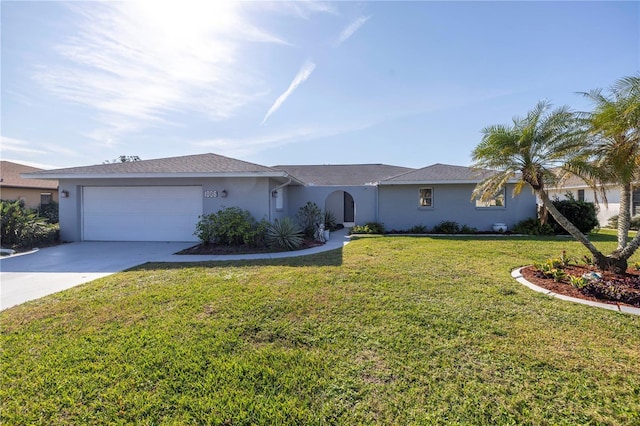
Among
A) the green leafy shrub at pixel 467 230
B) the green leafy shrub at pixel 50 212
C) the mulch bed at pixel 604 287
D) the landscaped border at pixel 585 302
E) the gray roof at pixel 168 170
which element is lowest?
the landscaped border at pixel 585 302

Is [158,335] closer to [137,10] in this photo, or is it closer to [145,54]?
[137,10]

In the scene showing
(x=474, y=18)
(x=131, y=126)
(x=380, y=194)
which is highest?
(x=474, y=18)

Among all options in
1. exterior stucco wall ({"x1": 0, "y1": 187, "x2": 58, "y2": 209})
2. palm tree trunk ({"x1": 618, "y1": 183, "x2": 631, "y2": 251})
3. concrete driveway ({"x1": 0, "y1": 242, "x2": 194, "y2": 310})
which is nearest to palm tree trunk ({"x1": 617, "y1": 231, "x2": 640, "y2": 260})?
palm tree trunk ({"x1": 618, "y1": 183, "x2": 631, "y2": 251})

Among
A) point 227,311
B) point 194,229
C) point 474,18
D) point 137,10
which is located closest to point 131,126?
point 194,229

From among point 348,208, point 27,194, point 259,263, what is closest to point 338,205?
point 348,208

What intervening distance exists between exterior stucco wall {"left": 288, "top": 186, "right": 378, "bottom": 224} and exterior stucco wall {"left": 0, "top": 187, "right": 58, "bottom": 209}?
60.2ft

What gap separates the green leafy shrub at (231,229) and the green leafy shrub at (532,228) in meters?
12.8

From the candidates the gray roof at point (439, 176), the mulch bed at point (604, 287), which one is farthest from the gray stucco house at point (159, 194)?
the mulch bed at point (604, 287)

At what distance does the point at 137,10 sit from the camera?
7484 millimetres

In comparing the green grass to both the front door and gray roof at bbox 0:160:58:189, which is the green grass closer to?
the front door

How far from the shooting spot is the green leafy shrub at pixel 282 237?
10.8m

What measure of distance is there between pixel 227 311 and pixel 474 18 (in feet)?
37.1

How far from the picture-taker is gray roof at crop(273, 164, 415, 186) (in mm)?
22225

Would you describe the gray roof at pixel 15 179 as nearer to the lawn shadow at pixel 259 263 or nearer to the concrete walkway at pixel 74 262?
the concrete walkway at pixel 74 262
